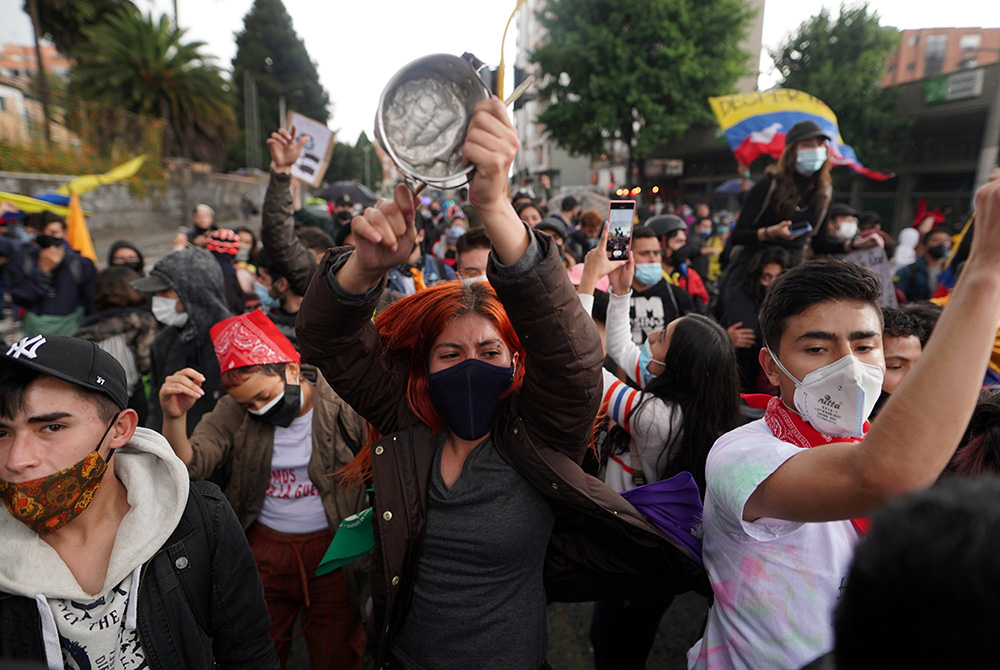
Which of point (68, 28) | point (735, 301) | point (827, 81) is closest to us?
point (735, 301)

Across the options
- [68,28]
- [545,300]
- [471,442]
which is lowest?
[471,442]

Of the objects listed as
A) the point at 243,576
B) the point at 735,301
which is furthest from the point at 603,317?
the point at 243,576

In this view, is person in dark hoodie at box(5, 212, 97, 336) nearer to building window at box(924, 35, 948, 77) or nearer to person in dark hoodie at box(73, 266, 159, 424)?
person in dark hoodie at box(73, 266, 159, 424)

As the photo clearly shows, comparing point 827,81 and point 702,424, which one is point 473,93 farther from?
point 827,81

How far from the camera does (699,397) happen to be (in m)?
2.31

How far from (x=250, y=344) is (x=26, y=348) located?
0.99m

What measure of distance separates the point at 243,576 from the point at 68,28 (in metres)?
28.3

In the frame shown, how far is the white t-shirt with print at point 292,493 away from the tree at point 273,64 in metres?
49.2

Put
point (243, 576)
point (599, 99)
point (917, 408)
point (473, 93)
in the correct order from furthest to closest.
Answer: point (599, 99), point (243, 576), point (473, 93), point (917, 408)

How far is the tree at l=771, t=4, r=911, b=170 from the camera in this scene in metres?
18.4

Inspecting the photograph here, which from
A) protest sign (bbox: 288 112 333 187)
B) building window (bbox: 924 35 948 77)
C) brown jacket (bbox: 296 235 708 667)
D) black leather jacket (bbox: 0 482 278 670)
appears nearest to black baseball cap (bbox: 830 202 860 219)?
brown jacket (bbox: 296 235 708 667)

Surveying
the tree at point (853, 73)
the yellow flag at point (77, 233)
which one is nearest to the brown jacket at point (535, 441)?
the yellow flag at point (77, 233)

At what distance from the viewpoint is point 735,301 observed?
12.7ft

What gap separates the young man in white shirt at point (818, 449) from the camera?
935 millimetres
